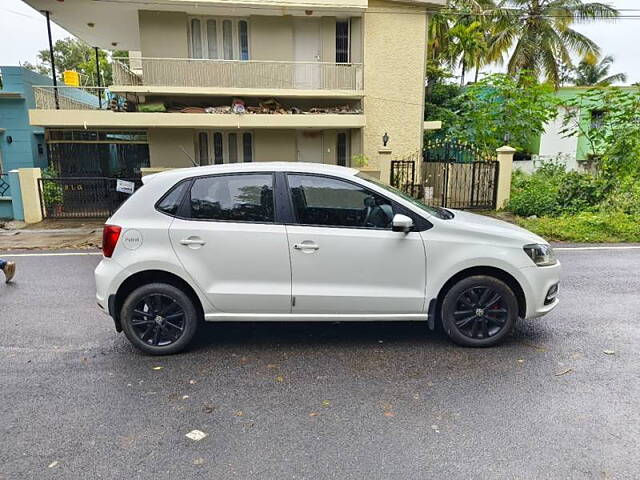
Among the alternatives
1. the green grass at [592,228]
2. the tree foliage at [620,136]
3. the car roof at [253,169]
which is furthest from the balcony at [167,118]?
the car roof at [253,169]

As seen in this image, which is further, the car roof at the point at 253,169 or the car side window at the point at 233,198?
the car roof at the point at 253,169

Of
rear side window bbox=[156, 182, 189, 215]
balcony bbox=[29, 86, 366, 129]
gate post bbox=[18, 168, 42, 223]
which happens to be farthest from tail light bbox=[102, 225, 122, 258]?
balcony bbox=[29, 86, 366, 129]

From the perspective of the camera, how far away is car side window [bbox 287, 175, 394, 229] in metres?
4.28

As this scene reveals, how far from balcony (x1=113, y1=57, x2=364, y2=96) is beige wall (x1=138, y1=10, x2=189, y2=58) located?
669 millimetres

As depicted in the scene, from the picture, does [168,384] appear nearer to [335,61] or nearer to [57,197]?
[57,197]

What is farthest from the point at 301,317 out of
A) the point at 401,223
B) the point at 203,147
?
the point at 203,147

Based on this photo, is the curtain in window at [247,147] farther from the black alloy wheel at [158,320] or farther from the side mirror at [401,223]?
the side mirror at [401,223]

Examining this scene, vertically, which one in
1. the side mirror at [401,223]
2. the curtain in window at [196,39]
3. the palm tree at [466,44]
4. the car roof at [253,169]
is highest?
the palm tree at [466,44]

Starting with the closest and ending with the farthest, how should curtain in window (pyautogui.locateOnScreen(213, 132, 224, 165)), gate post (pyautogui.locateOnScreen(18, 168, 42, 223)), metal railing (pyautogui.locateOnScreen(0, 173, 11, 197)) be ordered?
gate post (pyautogui.locateOnScreen(18, 168, 42, 223)), metal railing (pyautogui.locateOnScreen(0, 173, 11, 197)), curtain in window (pyautogui.locateOnScreen(213, 132, 224, 165))

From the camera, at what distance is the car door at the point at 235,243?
165 inches

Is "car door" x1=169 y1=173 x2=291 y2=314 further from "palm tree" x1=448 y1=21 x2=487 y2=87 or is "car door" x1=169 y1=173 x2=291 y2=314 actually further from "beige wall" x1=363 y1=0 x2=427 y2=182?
"palm tree" x1=448 y1=21 x2=487 y2=87

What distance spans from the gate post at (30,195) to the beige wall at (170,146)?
4.49m

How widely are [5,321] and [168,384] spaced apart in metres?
2.80

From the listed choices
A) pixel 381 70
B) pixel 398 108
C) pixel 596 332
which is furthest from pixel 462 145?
pixel 596 332
